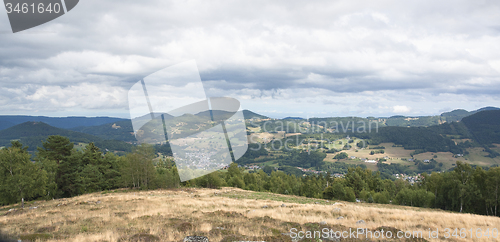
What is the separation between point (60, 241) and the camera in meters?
9.43

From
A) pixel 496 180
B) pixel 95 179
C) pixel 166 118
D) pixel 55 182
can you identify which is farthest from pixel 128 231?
pixel 496 180

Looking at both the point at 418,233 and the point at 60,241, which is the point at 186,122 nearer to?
the point at 60,241

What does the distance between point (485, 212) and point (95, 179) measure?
267 ft

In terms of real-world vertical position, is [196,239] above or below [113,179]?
above

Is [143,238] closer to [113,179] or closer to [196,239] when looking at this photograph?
[196,239]
